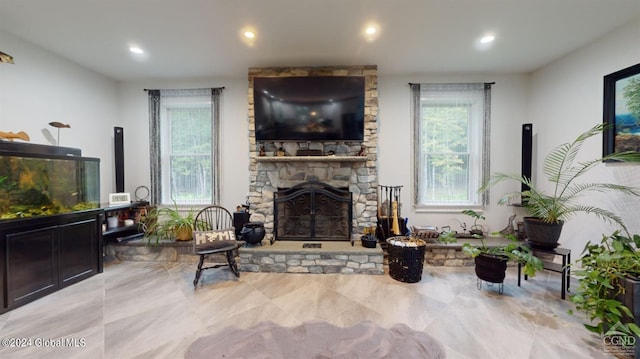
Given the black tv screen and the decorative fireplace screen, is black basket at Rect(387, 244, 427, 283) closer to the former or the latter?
the decorative fireplace screen

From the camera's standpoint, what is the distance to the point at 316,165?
139 inches

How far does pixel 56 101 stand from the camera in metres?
3.08

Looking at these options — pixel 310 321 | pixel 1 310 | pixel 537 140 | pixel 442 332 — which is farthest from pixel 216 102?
pixel 537 140

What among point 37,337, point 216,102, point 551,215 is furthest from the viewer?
point 216,102

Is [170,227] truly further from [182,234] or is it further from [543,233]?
[543,233]

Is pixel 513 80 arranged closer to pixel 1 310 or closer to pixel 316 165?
pixel 316 165

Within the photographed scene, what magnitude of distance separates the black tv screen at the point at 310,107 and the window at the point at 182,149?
117cm

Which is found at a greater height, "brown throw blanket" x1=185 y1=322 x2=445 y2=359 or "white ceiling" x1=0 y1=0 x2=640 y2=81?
"white ceiling" x1=0 y1=0 x2=640 y2=81

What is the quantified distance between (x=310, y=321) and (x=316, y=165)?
2131 mm

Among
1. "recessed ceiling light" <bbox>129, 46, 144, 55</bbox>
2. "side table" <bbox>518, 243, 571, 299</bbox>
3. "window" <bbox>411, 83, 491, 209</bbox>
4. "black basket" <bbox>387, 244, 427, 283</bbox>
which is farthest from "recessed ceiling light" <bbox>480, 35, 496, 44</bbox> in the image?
"recessed ceiling light" <bbox>129, 46, 144, 55</bbox>

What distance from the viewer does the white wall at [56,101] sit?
8.71 ft

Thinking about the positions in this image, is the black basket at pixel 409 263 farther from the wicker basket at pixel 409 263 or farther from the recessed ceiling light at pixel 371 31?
the recessed ceiling light at pixel 371 31

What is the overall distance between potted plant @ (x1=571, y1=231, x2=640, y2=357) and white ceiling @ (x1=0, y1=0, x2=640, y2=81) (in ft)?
7.50

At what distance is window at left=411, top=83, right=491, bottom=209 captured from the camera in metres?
3.66
